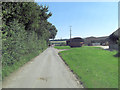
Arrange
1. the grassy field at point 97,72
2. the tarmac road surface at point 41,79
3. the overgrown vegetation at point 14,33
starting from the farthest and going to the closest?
the overgrown vegetation at point 14,33, the tarmac road surface at point 41,79, the grassy field at point 97,72

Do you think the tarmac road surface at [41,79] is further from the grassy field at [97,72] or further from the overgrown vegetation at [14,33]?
the overgrown vegetation at [14,33]

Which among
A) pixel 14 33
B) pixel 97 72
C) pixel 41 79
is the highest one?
pixel 14 33

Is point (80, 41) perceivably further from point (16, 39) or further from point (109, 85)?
point (109, 85)

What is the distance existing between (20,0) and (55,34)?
221 feet

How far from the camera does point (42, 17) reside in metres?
37.1

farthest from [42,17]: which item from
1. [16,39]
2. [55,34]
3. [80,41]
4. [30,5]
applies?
[55,34]

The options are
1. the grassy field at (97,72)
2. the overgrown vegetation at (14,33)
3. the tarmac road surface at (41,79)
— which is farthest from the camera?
the overgrown vegetation at (14,33)

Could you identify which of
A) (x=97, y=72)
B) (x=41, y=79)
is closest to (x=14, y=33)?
(x=41, y=79)

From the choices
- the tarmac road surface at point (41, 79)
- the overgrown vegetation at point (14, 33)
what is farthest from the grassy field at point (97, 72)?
the overgrown vegetation at point (14, 33)

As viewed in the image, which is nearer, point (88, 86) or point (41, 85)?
point (88, 86)

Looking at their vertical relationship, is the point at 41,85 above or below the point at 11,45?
below

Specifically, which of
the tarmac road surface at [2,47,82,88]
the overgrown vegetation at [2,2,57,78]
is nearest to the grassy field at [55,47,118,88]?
the tarmac road surface at [2,47,82,88]

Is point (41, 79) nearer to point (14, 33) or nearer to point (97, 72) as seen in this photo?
point (97, 72)

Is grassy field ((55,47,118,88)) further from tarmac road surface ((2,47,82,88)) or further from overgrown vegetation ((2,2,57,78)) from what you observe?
overgrown vegetation ((2,2,57,78))
